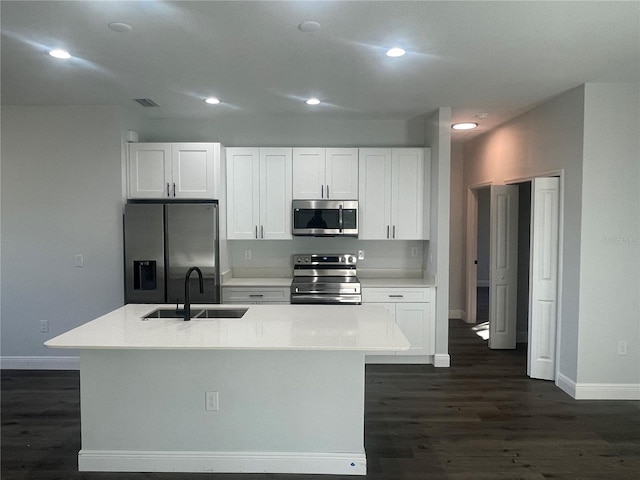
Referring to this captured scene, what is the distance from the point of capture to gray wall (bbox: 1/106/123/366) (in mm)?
4391

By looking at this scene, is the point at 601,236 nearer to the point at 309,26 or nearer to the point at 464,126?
the point at 464,126

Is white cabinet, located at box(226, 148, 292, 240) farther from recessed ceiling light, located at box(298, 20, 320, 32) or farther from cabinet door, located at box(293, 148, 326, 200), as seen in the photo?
recessed ceiling light, located at box(298, 20, 320, 32)

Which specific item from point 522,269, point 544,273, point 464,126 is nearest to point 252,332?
point 544,273

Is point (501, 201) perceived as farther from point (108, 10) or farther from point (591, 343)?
point (108, 10)

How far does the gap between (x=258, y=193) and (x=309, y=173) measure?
0.61m

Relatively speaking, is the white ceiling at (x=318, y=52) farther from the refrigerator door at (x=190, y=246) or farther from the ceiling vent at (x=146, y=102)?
the refrigerator door at (x=190, y=246)

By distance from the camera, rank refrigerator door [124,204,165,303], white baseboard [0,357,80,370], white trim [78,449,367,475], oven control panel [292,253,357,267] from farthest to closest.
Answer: oven control panel [292,253,357,267], white baseboard [0,357,80,370], refrigerator door [124,204,165,303], white trim [78,449,367,475]

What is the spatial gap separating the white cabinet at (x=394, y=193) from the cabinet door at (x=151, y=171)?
6.81 ft

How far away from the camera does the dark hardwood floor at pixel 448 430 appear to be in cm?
268

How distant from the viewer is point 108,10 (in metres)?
2.36

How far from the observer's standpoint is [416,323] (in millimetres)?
4586

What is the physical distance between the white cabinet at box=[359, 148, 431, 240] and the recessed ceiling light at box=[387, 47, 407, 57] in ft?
5.98

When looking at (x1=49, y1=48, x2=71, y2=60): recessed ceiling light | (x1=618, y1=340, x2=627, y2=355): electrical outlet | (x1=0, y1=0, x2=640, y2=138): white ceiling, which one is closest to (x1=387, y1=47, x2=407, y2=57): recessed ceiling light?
(x1=0, y1=0, x2=640, y2=138): white ceiling

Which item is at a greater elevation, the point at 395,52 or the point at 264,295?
the point at 395,52
